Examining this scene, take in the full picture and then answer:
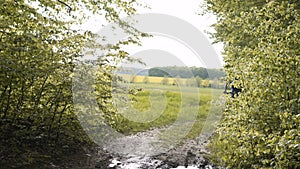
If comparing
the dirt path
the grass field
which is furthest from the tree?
the grass field

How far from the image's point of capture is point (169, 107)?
16.9 metres

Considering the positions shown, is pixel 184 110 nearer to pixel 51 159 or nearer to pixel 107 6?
pixel 107 6

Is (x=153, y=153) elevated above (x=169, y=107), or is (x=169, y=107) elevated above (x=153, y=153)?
(x=169, y=107)

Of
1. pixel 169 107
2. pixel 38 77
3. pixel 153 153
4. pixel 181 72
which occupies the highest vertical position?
pixel 181 72

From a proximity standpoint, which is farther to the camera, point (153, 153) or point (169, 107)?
point (169, 107)

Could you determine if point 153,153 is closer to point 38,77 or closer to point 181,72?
point 38,77

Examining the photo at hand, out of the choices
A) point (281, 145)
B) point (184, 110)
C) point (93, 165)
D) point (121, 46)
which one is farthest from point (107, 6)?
point (184, 110)

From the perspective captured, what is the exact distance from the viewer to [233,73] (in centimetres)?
618

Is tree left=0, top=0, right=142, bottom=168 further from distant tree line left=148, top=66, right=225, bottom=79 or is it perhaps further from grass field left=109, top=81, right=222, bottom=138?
distant tree line left=148, top=66, right=225, bottom=79

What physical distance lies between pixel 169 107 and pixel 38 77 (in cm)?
1101

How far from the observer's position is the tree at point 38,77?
5820mm

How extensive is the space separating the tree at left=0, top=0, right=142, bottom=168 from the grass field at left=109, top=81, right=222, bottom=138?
472 cm

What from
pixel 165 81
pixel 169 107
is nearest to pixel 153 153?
pixel 165 81

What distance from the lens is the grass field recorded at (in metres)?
13.4
